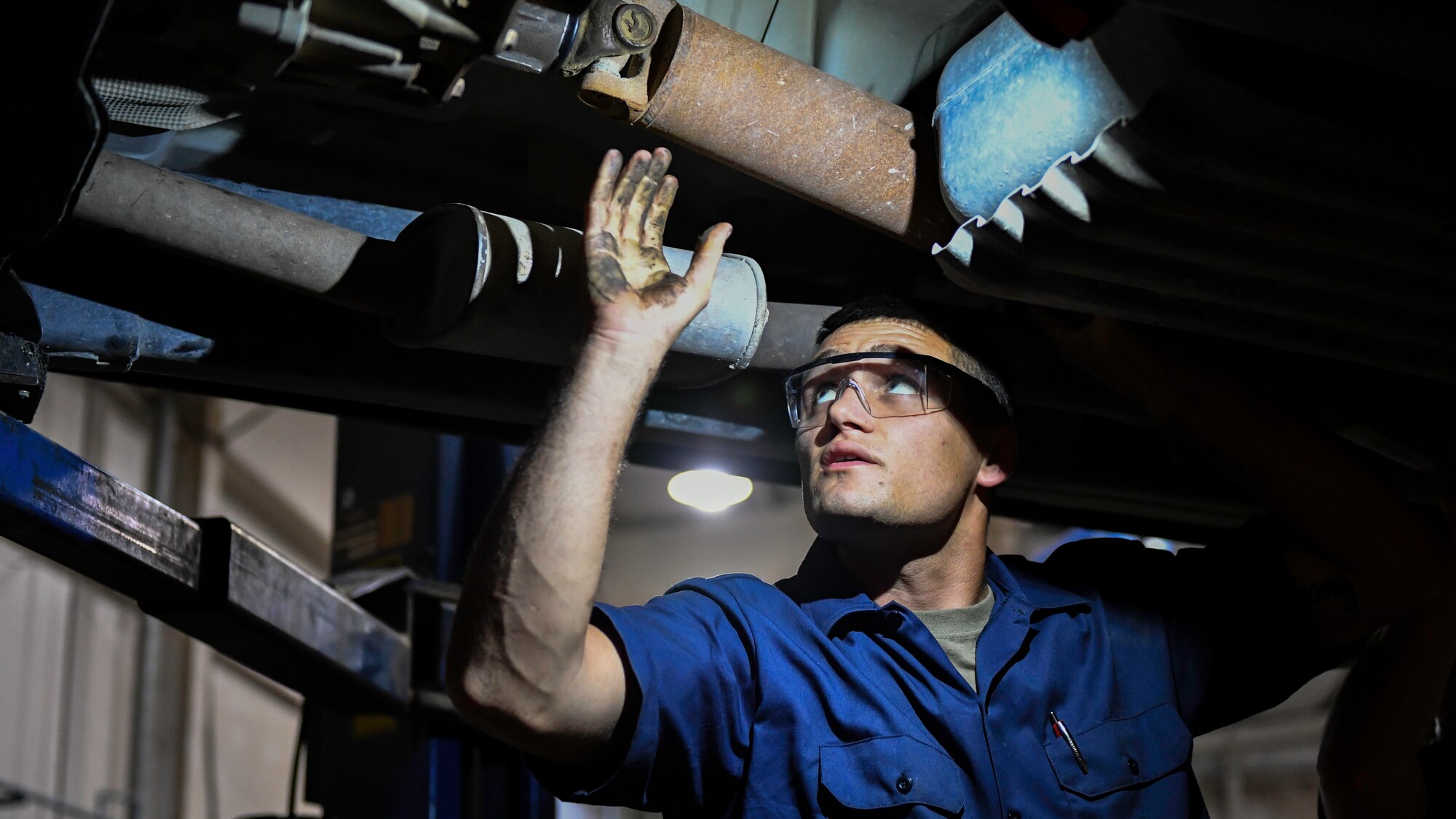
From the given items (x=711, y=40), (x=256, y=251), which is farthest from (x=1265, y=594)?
(x=256, y=251)

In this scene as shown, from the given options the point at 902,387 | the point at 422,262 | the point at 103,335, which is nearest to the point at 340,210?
the point at 422,262

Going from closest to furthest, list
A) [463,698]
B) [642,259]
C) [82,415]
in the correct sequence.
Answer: [463,698] < [642,259] < [82,415]

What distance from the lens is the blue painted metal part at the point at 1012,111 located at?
4.38 ft

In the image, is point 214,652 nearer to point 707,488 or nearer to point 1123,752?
point 707,488

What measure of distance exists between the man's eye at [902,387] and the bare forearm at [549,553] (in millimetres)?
664

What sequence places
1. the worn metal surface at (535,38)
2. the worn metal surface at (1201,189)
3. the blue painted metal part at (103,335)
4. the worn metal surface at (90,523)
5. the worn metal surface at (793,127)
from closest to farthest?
the worn metal surface at (1201,189), the worn metal surface at (535,38), the worn metal surface at (793,127), the worn metal surface at (90,523), the blue painted metal part at (103,335)

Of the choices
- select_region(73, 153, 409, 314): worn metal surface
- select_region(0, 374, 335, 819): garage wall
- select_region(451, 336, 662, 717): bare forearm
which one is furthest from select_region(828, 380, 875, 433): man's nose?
select_region(0, 374, 335, 819): garage wall

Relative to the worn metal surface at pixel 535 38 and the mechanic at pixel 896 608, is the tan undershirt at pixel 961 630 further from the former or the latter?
the worn metal surface at pixel 535 38

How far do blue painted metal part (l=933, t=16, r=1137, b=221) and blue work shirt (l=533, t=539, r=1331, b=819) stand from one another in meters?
0.66

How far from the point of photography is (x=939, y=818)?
5.47 ft

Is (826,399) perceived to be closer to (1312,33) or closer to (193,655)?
(1312,33)

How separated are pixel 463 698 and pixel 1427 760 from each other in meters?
1.69

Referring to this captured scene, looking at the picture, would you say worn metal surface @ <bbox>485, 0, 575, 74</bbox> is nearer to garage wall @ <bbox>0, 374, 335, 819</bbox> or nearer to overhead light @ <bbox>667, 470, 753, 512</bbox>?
overhead light @ <bbox>667, 470, 753, 512</bbox>

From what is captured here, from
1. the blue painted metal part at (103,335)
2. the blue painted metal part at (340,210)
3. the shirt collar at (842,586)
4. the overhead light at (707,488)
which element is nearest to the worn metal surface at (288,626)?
the blue painted metal part at (103,335)
